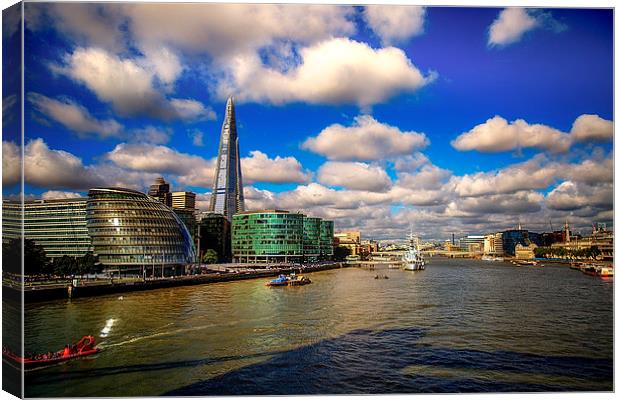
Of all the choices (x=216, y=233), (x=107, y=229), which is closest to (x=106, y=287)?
(x=107, y=229)

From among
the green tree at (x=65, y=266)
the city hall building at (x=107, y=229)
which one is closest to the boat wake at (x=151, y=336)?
the green tree at (x=65, y=266)

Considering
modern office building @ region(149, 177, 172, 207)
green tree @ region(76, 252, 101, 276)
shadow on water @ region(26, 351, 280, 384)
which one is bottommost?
shadow on water @ region(26, 351, 280, 384)

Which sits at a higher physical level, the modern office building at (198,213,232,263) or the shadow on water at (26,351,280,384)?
the modern office building at (198,213,232,263)

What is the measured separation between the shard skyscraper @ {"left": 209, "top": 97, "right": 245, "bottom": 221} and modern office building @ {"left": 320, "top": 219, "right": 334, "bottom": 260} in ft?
112

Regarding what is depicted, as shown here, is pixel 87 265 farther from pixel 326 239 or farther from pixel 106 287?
pixel 326 239

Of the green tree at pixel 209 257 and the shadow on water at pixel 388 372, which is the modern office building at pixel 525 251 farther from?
the shadow on water at pixel 388 372

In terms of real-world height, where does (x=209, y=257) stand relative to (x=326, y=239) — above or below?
below

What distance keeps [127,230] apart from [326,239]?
5574 centimetres

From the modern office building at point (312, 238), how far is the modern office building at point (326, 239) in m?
2.89

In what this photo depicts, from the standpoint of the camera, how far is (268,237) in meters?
76.1

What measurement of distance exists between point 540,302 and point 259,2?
2290 centimetres

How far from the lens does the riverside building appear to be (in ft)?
249

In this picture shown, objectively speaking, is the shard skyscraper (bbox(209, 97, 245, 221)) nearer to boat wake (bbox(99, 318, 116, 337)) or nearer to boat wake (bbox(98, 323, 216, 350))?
boat wake (bbox(99, 318, 116, 337))

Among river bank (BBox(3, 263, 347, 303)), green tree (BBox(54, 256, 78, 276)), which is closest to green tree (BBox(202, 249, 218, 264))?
river bank (BBox(3, 263, 347, 303))
